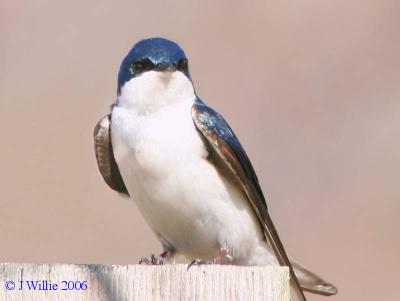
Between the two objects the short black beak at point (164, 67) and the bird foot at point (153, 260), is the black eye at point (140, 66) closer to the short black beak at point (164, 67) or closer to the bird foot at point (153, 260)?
the short black beak at point (164, 67)

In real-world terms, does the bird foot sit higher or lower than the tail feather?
higher

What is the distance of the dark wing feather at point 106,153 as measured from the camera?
3021 millimetres

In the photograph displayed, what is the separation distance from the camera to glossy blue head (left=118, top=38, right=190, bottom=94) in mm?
3014

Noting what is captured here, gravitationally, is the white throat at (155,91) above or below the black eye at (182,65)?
below

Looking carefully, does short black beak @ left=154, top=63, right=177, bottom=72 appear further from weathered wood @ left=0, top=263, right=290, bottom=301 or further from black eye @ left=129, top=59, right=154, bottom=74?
weathered wood @ left=0, top=263, right=290, bottom=301

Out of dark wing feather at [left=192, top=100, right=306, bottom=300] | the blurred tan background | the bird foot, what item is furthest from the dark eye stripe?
the blurred tan background

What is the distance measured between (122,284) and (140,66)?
952 millimetres

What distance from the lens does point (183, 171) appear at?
288cm

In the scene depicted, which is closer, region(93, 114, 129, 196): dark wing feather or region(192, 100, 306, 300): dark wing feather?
region(192, 100, 306, 300): dark wing feather

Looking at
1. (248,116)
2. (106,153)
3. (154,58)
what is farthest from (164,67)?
(248,116)

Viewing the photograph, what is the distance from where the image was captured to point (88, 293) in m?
2.21

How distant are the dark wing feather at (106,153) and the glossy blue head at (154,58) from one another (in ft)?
0.44

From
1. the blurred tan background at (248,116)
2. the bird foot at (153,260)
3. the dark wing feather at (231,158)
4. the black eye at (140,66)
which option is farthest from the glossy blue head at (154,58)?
the blurred tan background at (248,116)

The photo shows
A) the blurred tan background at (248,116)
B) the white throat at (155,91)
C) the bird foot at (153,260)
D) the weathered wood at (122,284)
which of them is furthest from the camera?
the blurred tan background at (248,116)
